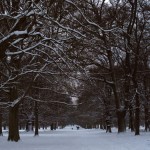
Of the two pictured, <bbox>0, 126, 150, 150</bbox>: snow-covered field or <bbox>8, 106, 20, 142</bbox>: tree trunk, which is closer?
<bbox>0, 126, 150, 150</bbox>: snow-covered field

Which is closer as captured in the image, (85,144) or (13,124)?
(85,144)

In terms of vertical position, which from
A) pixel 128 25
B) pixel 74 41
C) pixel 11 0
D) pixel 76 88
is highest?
pixel 128 25

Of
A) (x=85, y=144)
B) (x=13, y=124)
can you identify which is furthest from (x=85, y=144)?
(x=13, y=124)

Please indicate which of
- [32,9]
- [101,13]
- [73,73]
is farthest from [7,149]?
[101,13]

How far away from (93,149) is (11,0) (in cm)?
703

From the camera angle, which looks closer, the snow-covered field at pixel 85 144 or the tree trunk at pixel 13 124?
the snow-covered field at pixel 85 144

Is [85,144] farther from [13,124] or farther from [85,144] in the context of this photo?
A: [13,124]

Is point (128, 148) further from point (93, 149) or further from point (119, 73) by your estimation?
point (119, 73)

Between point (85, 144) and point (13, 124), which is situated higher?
point (13, 124)

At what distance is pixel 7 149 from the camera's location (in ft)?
52.7

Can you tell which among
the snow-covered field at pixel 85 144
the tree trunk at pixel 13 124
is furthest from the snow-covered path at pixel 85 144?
the tree trunk at pixel 13 124

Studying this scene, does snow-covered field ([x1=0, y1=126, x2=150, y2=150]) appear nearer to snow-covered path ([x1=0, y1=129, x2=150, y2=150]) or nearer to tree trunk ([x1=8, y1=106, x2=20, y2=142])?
snow-covered path ([x1=0, y1=129, x2=150, y2=150])

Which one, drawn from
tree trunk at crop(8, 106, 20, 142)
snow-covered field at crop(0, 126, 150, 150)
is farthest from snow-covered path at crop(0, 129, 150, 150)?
tree trunk at crop(8, 106, 20, 142)

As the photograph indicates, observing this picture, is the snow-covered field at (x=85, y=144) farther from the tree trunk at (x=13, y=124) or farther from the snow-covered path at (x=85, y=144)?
the tree trunk at (x=13, y=124)
